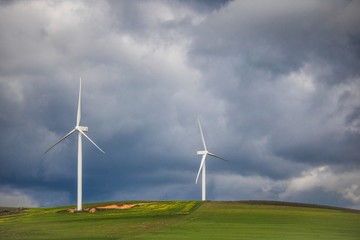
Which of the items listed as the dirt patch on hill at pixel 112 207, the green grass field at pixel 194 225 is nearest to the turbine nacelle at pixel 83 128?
Result: the dirt patch on hill at pixel 112 207

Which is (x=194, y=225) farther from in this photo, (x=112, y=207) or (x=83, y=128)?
(x=83, y=128)

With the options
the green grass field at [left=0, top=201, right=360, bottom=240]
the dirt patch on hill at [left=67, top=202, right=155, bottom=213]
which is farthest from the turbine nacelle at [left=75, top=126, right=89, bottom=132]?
the green grass field at [left=0, top=201, right=360, bottom=240]

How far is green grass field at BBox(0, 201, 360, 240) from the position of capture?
68.4 meters

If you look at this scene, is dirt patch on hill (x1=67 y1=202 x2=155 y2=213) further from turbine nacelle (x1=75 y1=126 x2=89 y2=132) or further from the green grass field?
turbine nacelle (x1=75 y1=126 x2=89 y2=132)

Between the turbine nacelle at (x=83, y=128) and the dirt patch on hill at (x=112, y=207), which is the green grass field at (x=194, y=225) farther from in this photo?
the turbine nacelle at (x=83, y=128)

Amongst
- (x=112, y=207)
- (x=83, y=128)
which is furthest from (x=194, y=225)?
(x=83, y=128)

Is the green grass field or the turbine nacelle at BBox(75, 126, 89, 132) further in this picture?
the turbine nacelle at BBox(75, 126, 89, 132)

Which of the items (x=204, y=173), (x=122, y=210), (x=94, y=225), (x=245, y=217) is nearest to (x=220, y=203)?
(x=204, y=173)

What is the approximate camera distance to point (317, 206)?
129 metres

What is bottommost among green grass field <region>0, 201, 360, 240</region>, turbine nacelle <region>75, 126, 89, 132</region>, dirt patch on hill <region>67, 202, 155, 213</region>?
green grass field <region>0, 201, 360, 240</region>

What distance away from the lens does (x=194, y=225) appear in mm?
79312

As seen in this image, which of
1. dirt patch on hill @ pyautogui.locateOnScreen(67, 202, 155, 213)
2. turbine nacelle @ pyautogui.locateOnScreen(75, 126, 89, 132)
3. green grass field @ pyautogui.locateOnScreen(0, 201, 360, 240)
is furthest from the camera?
turbine nacelle @ pyautogui.locateOnScreen(75, 126, 89, 132)

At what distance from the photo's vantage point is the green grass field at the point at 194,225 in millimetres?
68438

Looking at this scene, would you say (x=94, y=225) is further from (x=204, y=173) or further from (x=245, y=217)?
(x=204, y=173)
